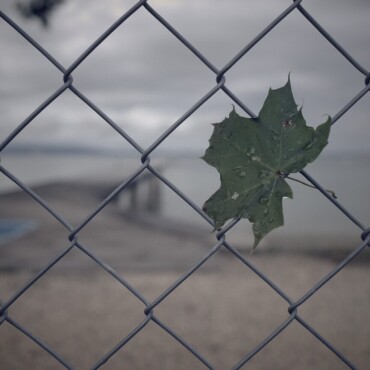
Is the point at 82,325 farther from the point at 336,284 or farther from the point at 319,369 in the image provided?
the point at 336,284

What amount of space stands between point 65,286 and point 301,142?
3861 millimetres

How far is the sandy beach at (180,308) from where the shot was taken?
9.61 feet

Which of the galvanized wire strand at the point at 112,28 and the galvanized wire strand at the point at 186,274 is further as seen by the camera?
the galvanized wire strand at the point at 186,274

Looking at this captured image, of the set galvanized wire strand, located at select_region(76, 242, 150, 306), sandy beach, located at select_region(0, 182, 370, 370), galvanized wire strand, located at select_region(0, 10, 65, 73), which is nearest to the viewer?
galvanized wire strand, located at select_region(0, 10, 65, 73)

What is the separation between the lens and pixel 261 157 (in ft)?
2.46

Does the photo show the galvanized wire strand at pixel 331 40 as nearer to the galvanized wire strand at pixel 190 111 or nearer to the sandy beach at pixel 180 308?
the galvanized wire strand at pixel 190 111

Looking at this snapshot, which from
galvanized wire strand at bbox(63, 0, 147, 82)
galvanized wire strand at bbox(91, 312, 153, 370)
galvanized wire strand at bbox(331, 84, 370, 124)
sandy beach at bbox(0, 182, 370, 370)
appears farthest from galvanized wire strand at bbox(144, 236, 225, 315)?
sandy beach at bbox(0, 182, 370, 370)

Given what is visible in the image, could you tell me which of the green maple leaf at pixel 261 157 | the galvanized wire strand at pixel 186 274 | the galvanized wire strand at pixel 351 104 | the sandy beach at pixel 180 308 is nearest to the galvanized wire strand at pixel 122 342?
the galvanized wire strand at pixel 186 274

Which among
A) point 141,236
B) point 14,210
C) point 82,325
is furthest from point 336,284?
point 14,210

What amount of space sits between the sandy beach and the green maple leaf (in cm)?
231

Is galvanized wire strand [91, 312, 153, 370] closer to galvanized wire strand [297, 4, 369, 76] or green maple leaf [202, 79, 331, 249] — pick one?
green maple leaf [202, 79, 331, 249]

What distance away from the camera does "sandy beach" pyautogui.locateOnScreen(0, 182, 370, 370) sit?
9.61 feet

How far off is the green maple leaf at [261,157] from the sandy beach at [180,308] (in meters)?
2.31

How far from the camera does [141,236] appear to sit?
6.93m
